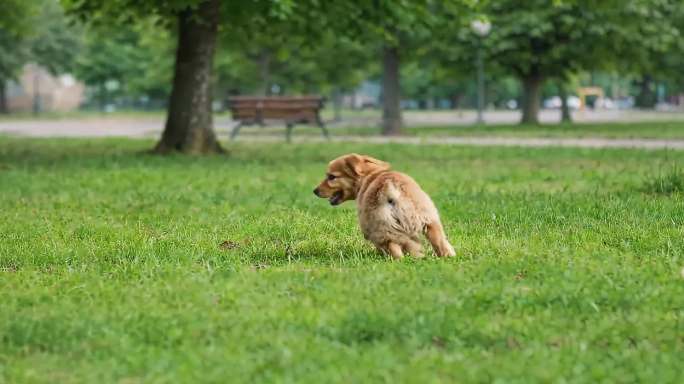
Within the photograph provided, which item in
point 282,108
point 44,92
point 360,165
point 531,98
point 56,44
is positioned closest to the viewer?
point 360,165

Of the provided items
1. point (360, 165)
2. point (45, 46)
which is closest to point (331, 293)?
point (360, 165)

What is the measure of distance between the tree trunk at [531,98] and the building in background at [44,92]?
5366 centimetres

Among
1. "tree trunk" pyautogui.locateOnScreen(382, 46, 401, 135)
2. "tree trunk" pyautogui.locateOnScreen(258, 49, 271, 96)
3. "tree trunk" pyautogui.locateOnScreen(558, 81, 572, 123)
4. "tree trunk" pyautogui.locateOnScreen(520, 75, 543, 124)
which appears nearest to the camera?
"tree trunk" pyautogui.locateOnScreen(382, 46, 401, 135)

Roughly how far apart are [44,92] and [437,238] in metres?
85.7

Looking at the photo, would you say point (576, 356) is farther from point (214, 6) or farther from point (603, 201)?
point (214, 6)

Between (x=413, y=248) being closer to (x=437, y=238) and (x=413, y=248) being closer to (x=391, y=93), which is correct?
(x=437, y=238)

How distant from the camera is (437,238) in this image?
6734 millimetres

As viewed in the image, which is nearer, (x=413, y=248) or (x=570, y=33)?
(x=413, y=248)

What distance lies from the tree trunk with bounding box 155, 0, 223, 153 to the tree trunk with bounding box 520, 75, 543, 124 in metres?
19.5

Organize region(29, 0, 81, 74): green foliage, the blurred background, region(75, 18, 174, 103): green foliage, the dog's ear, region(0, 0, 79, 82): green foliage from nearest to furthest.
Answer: the dog's ear → the blurred background → region(0, 0, 79, 82): green foliage → region(29, 0, 81, 74): green foliage → region(75, 18, 174, 103): green foliage

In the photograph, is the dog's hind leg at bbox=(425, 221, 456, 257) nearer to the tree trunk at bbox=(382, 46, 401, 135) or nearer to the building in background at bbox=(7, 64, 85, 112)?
the tree trunk at bbox=(382, 46, 401, 135)

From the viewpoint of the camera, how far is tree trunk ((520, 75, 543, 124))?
36.5 m

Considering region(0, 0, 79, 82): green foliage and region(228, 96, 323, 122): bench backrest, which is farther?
region(0, 0, 79, 82): green foliage

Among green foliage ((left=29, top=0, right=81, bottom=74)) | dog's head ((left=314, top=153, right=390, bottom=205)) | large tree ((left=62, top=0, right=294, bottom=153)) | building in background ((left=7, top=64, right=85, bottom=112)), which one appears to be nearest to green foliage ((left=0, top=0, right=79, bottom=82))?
green foliage ((left=29, top=0, right=81, bottom=74))
